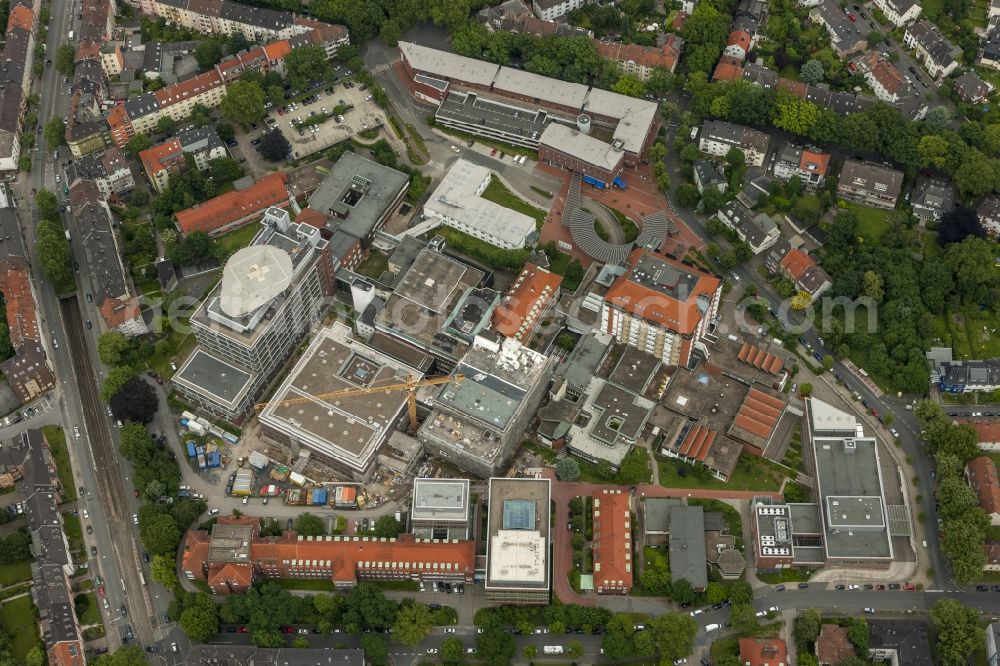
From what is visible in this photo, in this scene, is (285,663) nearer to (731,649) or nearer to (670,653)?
(670,653)

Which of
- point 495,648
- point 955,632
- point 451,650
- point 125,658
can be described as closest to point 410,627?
point 451,650

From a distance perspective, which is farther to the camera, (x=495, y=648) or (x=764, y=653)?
(x=495, y=648)

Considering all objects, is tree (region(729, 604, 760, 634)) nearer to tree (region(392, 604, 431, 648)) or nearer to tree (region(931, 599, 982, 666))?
tree (region(931, 599, 982, 666))

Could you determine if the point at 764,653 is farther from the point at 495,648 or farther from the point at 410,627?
the point at 410,627

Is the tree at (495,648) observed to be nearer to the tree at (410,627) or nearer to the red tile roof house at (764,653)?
the tree at (410,627)

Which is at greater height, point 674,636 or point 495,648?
A: point 674,636

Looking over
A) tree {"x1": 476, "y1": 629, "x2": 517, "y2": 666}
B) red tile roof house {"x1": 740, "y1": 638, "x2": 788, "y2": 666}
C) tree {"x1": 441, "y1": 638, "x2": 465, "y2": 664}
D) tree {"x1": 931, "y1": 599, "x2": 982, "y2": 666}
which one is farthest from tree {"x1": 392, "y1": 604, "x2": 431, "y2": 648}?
tree {"x1": 931, "y1": 599, "x2": 982, "y2": 666}

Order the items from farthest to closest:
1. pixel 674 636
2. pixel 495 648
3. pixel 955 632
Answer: pixel 495 648 → pixel 674 636 → pixel 955 632
